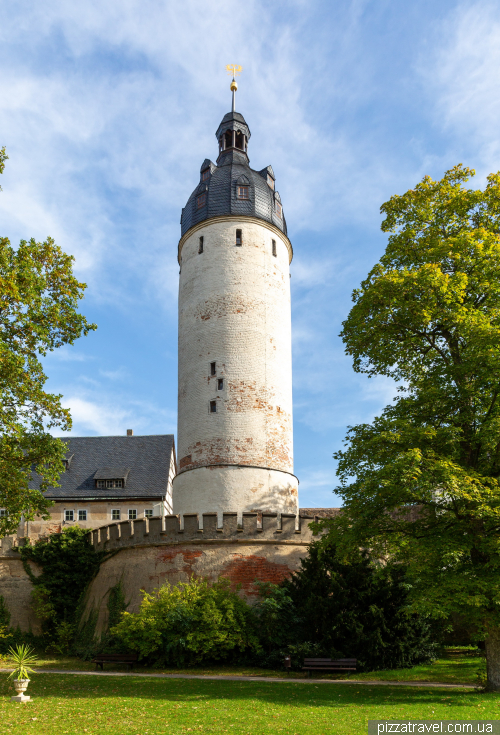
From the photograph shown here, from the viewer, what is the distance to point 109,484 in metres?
34.0

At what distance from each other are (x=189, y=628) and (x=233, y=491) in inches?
273

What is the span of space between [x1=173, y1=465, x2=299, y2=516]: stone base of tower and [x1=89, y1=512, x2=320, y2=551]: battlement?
2505mm

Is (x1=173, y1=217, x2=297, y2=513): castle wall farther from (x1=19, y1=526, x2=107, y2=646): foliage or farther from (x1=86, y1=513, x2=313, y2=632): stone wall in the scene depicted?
(x1=19, y1=526, x2=107, y2=646): foliage

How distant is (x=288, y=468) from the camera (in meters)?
26.8

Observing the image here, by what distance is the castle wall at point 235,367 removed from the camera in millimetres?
25609

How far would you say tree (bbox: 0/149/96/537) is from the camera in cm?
1705

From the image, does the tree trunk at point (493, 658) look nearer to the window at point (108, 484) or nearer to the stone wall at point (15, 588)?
the stone wall at point (15, 588)

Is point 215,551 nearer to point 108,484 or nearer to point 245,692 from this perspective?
point 245,692

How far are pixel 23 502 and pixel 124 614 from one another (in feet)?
16.5

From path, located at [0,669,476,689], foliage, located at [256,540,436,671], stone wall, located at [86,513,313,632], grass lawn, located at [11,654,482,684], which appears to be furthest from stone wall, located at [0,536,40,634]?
foliage, located at [256,540,436,671]

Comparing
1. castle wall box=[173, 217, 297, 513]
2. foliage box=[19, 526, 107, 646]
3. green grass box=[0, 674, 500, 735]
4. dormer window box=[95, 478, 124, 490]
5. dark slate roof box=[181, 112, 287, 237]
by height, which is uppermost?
dark slate roof box=[181, 112, 287, 237]

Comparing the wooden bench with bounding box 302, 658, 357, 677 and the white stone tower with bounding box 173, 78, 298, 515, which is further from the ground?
the white stone tower with bounding box 173, 78, 298, 515

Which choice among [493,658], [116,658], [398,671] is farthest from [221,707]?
[116,658]

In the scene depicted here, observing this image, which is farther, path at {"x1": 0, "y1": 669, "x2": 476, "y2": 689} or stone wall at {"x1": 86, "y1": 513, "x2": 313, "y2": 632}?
stone wall at {"x1": 86, "y1": 513, "x2": 313, "y2": 632}
